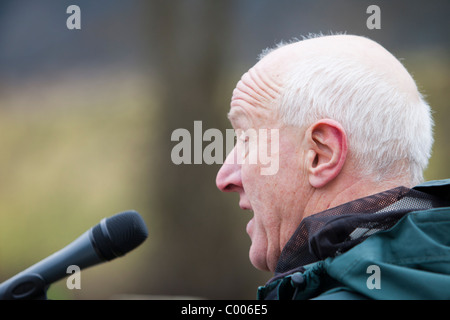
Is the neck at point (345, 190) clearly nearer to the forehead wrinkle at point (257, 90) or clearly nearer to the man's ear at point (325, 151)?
the man's ear at point (325, 151)

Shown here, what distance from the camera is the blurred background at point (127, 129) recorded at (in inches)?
211

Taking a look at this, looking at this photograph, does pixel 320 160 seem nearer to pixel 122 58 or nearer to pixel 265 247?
pixel 265 247

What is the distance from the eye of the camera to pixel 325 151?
166 centimetres

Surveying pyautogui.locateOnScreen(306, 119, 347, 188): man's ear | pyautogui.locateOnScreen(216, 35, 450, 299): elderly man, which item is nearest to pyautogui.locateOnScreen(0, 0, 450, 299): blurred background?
pyautogui.locateOnScreen(216, 35, 450, 299): elderly man

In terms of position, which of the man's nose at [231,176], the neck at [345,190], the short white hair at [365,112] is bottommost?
the neck at [345,190]

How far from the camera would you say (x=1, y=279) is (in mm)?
5609

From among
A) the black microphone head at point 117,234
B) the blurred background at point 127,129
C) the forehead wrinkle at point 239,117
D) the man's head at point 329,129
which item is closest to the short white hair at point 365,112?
the man's head at point 329,129

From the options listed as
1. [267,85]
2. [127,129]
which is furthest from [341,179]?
[127,129]

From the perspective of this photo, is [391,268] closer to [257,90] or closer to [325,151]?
[325,151]

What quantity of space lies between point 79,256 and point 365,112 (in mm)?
981

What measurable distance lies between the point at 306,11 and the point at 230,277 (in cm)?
280

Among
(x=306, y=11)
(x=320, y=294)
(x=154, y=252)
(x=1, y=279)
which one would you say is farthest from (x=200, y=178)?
(x=320, y=294)

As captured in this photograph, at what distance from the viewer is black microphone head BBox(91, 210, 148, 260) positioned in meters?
1.53

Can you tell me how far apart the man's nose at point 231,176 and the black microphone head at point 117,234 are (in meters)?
0.41
